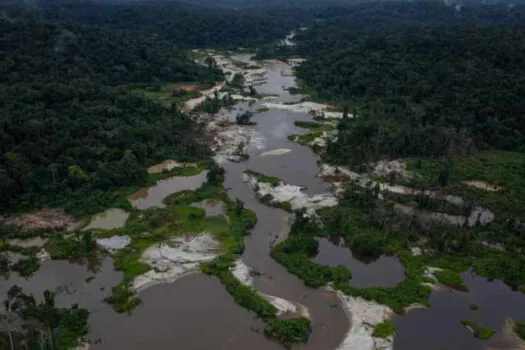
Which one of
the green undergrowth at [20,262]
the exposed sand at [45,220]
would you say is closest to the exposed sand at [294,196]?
the exposed sand at [45,220]

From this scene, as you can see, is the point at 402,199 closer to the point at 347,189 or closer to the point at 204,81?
the point at 347,189

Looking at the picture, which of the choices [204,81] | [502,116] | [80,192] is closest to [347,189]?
[80,192]

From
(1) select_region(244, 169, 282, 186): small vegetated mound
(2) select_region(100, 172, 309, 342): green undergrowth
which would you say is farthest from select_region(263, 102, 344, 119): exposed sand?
(2) select_region(100, 172, 309, 342): green undergrowth

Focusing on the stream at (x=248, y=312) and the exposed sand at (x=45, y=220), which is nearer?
the stream at (x=248, y=312)

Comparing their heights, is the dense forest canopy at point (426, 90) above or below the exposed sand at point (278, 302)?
above

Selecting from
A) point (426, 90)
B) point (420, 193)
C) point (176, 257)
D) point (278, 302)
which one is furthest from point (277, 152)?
point (278, 302)

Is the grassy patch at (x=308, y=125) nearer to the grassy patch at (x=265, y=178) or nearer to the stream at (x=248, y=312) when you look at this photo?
the grassy patch at (x=265, y=178)
